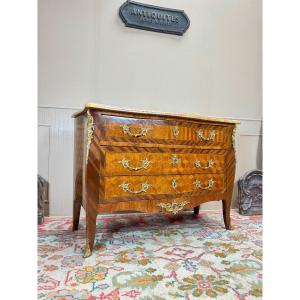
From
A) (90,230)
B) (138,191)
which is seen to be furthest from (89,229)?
(138,191)

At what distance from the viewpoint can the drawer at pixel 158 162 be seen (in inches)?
62.4

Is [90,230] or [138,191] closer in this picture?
[90,230]

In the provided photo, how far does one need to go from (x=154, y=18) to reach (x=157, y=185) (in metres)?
1.90

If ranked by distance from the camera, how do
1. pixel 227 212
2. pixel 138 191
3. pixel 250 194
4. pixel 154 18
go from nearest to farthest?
1. pixel 138 191
2. pixel 227 212
3. pixel 154 18
4. pixel 250 194

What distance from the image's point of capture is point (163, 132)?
175 centimetres

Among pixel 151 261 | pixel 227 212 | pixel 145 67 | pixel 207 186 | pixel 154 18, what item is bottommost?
pixel 151 261

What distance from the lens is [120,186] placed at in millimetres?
1603

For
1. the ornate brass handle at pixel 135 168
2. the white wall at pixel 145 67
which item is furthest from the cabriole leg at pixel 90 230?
the white wall at pixel 145 67

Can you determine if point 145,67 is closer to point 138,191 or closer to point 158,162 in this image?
point 158,162

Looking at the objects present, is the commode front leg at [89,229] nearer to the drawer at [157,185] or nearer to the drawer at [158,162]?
the drawer at [157,185]

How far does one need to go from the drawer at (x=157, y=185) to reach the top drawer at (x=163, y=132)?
0.26m

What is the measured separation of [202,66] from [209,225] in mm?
1794
